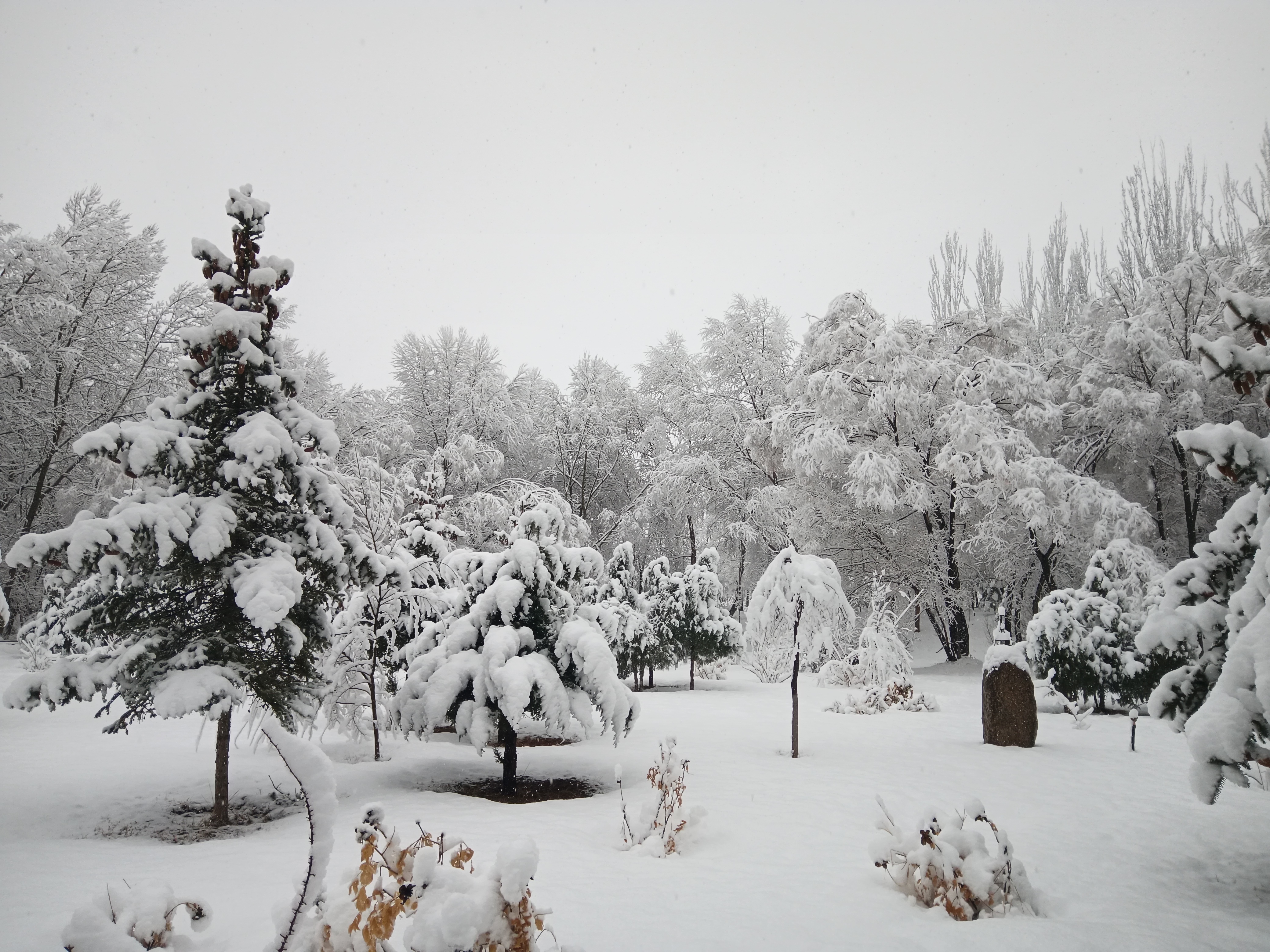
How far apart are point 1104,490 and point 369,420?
21088 mm

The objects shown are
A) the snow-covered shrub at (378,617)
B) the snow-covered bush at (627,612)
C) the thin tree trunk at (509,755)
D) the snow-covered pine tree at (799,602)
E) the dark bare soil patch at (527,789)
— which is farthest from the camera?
the snow-covered bush at (627,612)

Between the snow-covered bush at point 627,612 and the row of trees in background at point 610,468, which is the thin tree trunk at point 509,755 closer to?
the row of trees in background at point 610,468

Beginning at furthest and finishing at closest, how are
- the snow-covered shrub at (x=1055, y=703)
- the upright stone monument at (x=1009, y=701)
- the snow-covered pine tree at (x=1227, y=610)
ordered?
1. the snow-covered shrub at (x=1055, y=703)
2. the upright stone monument at (x=1009, y=701)
3. the snow-covered pine tree at (x=1227, y=610)

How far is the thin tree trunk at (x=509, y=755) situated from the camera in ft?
21.4

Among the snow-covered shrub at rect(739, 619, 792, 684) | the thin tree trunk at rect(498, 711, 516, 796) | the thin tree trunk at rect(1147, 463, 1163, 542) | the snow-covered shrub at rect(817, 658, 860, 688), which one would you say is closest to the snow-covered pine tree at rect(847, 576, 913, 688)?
the snow-covered shrub at rect(817, 658, 860, 688)

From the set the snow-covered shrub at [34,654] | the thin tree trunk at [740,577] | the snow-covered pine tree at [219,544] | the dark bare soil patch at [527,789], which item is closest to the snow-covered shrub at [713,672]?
the thin tree trunk at [740,577]

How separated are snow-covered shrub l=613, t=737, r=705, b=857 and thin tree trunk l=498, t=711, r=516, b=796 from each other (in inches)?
57.9

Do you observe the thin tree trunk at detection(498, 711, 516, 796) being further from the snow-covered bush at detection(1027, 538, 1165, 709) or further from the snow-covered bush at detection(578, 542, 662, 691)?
the snow-covered bush at detection(1027, 538, 1165, 709)

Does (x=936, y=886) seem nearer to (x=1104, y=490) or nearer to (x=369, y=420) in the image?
(x=1104, y=490)

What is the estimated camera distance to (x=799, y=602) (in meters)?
8.34

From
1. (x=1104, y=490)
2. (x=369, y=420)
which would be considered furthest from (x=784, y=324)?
(x=369, y=420)

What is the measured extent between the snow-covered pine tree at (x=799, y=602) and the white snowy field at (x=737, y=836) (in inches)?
54.2

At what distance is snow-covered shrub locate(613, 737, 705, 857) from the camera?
4.78 meters

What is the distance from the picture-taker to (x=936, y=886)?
3.81m
